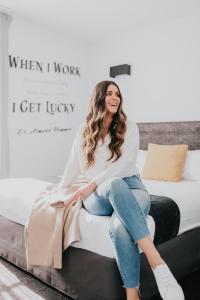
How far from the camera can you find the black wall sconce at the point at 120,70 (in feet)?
14.1

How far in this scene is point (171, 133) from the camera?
12.4ft

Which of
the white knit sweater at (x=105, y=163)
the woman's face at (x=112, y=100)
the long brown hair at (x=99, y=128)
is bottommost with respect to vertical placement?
the white knit sweater at (x=105, y=163)

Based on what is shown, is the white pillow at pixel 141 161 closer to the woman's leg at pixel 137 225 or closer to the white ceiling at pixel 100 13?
the white ceiling at pixel 100 13

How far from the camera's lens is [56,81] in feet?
14.9

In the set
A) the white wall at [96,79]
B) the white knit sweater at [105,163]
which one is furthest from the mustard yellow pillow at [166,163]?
the white knit sweater at [105,163]

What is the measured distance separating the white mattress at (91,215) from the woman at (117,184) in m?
0.08

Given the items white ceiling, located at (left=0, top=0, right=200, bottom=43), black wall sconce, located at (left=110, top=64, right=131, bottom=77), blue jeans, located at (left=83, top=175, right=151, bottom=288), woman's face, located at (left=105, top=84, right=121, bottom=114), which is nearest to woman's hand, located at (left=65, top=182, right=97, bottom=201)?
blue jeans, located at (left=83, top=175, right=151, bottom=288)

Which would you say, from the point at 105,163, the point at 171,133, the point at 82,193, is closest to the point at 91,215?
the point at 82,193

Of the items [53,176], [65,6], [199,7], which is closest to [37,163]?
[53,176]

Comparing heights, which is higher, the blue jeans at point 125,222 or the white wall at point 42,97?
the white wall at point 42,97

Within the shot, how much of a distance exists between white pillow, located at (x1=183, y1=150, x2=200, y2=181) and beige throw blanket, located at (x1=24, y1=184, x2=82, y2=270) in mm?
1548

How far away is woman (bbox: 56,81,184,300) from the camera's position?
63.5 inches

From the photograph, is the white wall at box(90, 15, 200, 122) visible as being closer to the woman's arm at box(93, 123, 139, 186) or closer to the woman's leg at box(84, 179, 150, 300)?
the woman's arm at box(93, 123, 139, 186)

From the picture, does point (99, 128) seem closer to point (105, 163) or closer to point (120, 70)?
point (105, 163)
